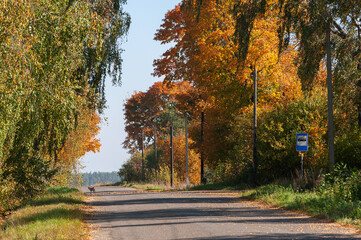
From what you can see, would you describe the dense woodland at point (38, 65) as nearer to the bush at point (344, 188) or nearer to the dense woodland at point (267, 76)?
the dense woodland at point (267, 76)

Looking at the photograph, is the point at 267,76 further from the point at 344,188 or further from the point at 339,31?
the point at 344,188

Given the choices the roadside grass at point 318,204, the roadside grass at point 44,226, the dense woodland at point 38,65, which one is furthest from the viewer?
the roadside grass at point 318,204

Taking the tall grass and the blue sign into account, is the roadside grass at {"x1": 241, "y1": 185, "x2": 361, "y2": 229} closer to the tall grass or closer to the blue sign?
the tall grass

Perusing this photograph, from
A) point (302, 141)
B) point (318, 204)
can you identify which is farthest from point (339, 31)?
point (318, 204)

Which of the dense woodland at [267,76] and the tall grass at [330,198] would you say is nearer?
the tall grass at [330,198]

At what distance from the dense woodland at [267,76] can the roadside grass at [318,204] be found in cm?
252

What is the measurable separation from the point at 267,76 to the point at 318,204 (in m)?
16.9

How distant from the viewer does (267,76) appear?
115ft

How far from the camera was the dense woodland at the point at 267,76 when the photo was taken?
22.9 meters

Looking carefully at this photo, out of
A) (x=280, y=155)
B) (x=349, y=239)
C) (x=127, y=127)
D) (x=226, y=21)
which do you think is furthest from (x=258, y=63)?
(x=127, y=127)

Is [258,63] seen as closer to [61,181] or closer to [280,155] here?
[280,155]

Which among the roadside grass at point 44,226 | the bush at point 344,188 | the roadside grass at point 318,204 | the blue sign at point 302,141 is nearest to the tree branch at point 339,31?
the blue sign at point 302,141

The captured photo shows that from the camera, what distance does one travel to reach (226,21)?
33844mm

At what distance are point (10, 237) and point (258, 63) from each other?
23489 mm
